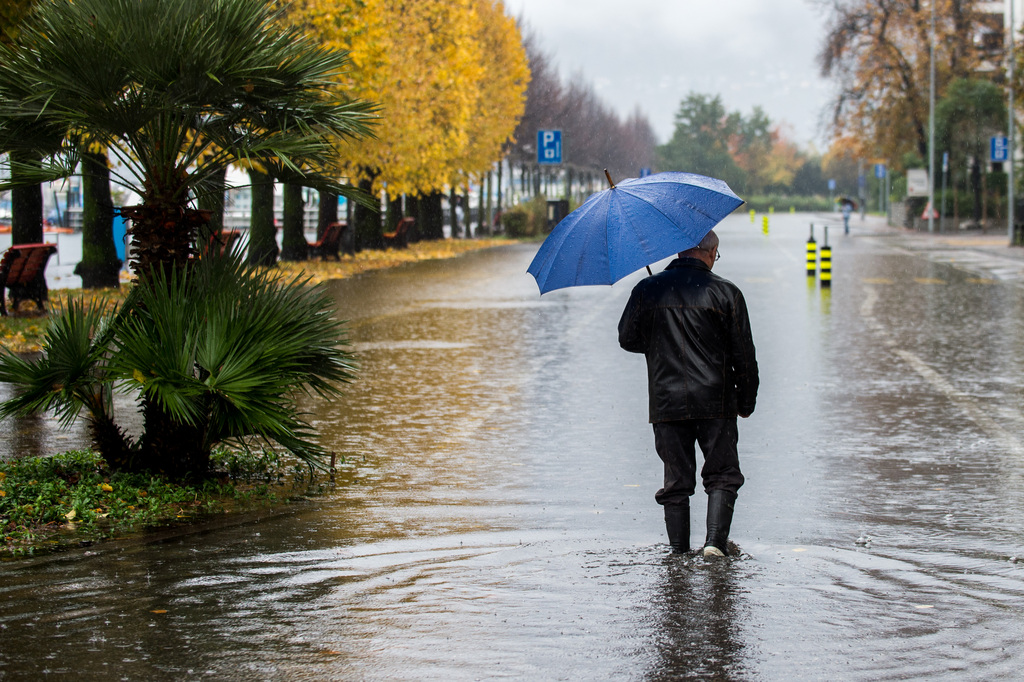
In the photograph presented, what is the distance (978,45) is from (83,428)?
5846 centimetres

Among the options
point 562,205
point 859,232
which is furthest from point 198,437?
point 859,232

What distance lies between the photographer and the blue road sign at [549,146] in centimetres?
4438

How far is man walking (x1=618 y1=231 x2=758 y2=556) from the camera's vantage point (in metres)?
5.92

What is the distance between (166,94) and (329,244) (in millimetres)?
23863

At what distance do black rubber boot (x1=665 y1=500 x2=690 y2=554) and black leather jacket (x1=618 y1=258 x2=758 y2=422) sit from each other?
0.42 m

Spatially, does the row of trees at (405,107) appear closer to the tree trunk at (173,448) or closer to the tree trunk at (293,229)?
the tree trunk at (293,229)

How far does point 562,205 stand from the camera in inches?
2025

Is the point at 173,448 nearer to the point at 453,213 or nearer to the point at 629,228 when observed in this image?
the point at 629,228

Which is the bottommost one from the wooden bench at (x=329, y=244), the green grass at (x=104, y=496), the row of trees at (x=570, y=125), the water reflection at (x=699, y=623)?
the water reflection at (x=699, y=623)

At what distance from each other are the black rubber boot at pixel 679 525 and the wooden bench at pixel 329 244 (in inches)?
1002

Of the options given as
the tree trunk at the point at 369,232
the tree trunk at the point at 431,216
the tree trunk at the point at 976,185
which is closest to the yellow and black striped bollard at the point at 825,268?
the tree trunk at the point at 369,232

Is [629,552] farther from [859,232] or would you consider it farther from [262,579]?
[859,232]

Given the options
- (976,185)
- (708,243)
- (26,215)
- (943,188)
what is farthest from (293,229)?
(976,185)

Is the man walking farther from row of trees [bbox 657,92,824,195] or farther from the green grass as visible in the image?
row of trees [bbox 657,92,824,195]
